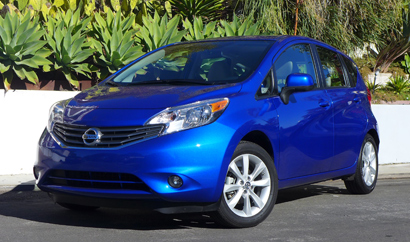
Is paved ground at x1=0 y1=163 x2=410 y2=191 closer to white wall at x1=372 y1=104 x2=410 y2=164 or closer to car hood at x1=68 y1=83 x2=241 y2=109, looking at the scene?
white wall at x1=372 y1=104 x2=410 y2=164

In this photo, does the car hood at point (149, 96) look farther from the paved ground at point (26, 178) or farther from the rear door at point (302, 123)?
the paved ground at point (26, 178)

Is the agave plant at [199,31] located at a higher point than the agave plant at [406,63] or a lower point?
higher

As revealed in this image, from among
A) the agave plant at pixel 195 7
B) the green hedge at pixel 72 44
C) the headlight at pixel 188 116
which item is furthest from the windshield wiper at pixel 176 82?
the agave plant at pixel 195 7

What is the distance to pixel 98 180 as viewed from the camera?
16.3 feet

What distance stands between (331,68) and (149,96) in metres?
2.61

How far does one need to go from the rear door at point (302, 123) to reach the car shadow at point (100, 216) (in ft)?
2.81

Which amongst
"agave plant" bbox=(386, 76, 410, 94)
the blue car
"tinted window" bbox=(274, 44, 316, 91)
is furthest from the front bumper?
"agave plant" bbox=(386, 76, 410, 94)

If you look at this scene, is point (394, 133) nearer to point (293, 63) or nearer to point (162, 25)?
point (162, 25)

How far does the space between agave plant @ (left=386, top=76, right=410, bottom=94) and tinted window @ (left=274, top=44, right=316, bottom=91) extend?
8.95 metres

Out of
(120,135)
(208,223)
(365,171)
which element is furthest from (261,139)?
(365,171)

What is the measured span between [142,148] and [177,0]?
881cm

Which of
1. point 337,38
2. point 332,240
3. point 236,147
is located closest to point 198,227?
point 236,147

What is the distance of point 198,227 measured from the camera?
534 centimetres

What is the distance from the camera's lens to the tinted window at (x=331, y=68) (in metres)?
6.84
